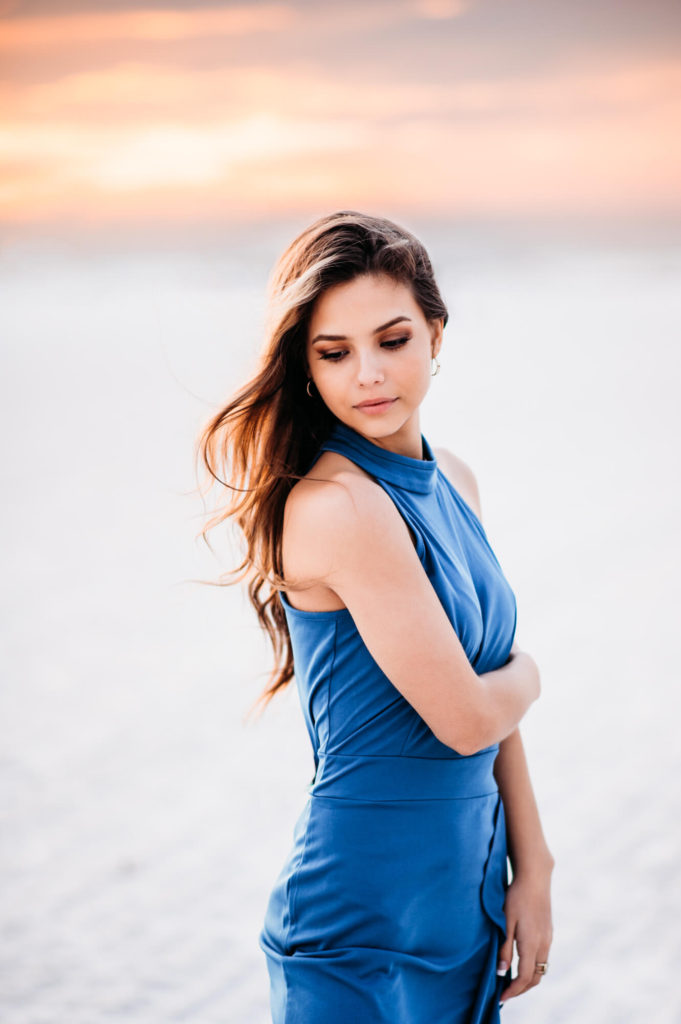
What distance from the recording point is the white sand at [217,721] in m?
3.34

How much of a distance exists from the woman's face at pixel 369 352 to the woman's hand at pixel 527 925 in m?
0.81

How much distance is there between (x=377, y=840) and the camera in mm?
1437

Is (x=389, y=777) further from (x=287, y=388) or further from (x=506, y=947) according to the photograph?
(x=287, y=388)

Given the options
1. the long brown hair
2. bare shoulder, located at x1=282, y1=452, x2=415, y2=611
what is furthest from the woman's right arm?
the long brown hair

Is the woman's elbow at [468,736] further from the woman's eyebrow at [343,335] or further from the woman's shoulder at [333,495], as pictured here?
the woman's eyebrow at [343,335]

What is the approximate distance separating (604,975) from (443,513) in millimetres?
2379

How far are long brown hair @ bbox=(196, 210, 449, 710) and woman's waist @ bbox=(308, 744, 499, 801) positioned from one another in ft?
0.95

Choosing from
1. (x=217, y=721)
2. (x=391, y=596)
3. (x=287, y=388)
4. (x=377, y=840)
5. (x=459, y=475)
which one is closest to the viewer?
(x=391, y=596)

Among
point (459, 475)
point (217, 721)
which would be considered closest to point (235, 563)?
point (459, 475)

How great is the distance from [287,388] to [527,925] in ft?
3.22

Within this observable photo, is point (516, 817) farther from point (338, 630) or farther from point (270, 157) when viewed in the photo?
point (270, 157)

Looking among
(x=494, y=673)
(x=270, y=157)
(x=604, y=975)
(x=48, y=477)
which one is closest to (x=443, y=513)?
(x=494, y=673)

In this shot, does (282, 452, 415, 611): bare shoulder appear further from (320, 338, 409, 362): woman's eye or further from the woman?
(320, 338, 409, 362): woman's eye

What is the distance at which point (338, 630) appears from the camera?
143 cm
